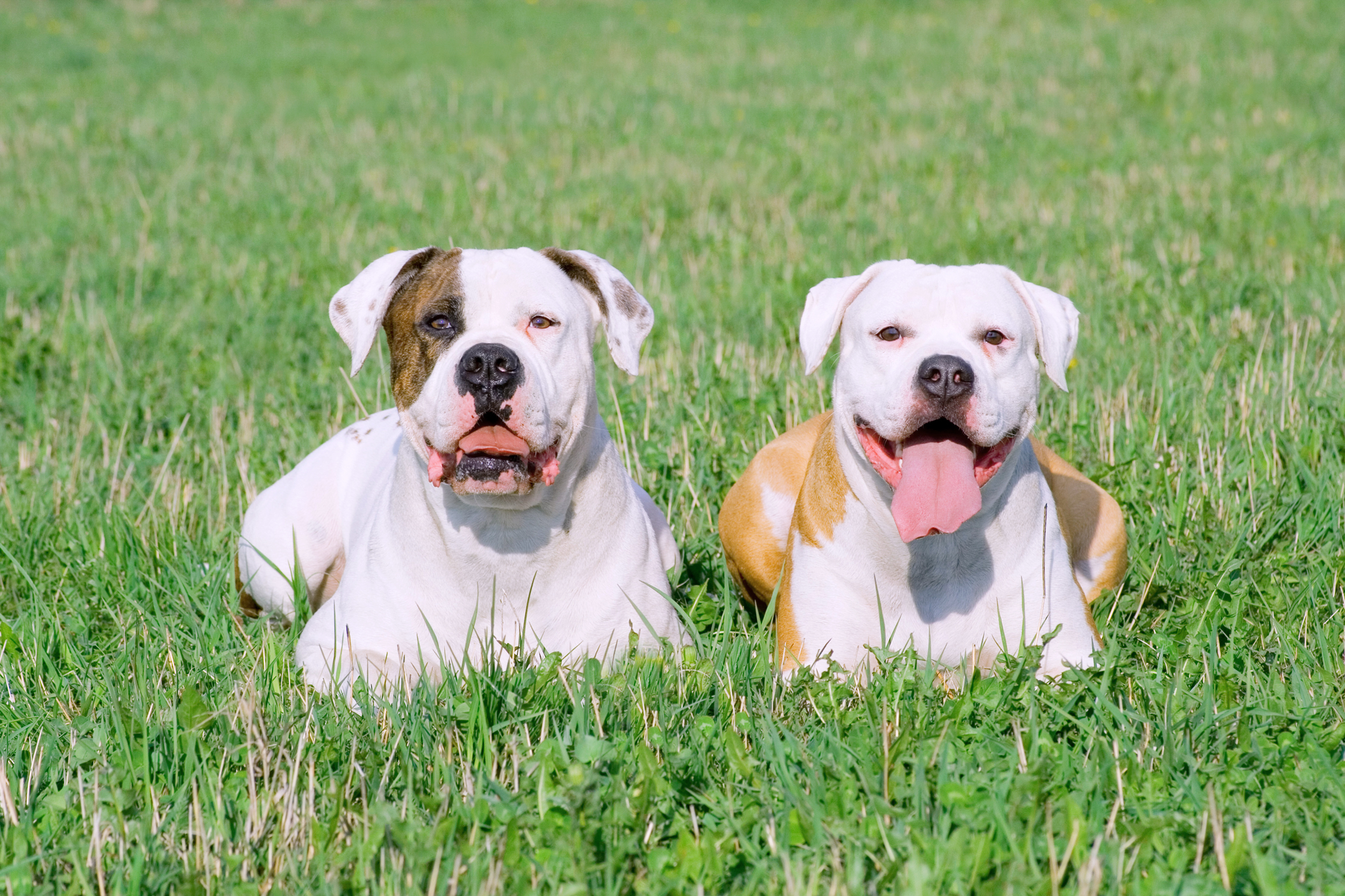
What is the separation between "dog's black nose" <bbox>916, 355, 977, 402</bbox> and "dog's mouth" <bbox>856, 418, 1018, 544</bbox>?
16 centimetres

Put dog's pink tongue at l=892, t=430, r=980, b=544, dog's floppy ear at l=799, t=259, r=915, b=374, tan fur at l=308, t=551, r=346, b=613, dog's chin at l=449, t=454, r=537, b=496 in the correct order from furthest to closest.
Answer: tan fur at l=308, t=551, r=346, b=613, dog's floppy ear at l=799, t=259, r=915, b=374, dog's chin at l=449, t=454, r=537, b=496, dog's pink tongue at l=892, t=430, r=980, b=544

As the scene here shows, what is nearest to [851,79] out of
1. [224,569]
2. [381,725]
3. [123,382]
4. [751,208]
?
[751,208]

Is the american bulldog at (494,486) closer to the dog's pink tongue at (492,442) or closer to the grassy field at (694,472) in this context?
the dog's pink tongue at (492,442)

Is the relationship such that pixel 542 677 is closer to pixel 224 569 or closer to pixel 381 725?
pixel 381 725

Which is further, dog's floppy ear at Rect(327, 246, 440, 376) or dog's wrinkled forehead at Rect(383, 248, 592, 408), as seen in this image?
dog's floppy ear at Rect(327, 246, 440, 376)

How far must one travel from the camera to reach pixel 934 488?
12.0 ft

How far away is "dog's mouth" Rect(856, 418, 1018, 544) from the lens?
3621 mm

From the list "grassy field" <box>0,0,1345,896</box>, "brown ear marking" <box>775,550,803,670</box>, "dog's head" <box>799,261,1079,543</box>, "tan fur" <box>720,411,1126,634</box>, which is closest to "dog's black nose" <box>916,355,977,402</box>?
"dog's head" <box>799,261,1079,543</box>

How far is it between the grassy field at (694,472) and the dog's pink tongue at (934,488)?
1.29ft

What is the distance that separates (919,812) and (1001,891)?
0.30 metres

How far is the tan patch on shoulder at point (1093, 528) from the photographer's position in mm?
4473

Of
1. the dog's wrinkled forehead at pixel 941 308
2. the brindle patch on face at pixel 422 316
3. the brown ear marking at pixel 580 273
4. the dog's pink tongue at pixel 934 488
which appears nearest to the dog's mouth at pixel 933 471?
the dog's pink tongue at pixel 934 488

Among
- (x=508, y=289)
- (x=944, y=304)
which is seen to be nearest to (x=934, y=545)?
(x=944, y=304)

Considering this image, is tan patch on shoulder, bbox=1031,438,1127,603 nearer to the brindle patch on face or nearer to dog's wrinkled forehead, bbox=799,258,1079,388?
dog's wrinkled forehead, bbox=799,258,1079,388
